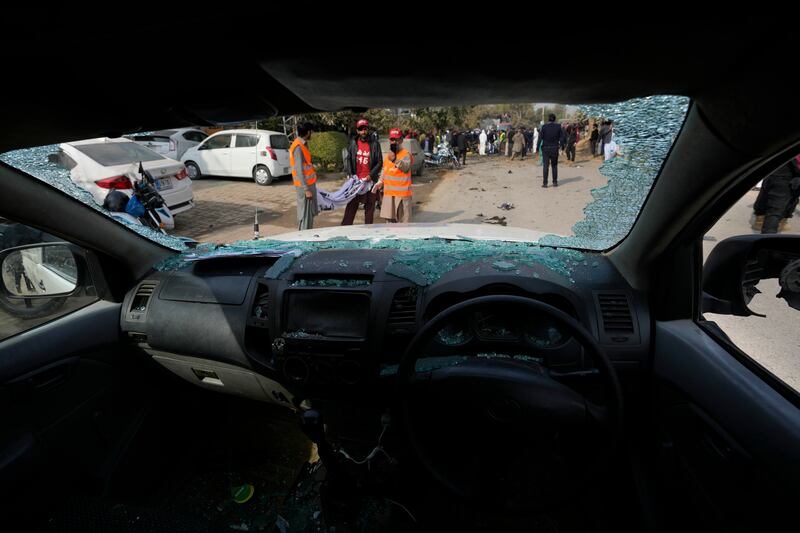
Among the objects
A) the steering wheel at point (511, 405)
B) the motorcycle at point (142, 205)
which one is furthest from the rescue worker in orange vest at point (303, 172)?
the steering wheel at point (511, 405)

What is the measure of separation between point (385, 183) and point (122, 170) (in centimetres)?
398

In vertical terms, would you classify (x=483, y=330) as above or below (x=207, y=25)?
below

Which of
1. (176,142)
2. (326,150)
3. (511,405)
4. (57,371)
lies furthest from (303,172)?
(326,150)

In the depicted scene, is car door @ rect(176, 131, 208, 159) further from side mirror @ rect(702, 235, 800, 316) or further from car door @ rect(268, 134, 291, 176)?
side mirror @ rect(702, 235, 800, 316)

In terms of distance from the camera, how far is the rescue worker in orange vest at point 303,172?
A: 6965mm

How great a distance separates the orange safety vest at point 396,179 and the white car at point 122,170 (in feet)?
12.5

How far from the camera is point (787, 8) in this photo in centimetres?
67

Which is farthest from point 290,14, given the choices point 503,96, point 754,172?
point 754,172

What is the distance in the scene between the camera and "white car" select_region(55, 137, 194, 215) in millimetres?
2283

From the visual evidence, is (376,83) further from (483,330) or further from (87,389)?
(87,389)

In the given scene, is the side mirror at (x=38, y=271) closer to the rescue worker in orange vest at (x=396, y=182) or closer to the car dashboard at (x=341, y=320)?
the car dashboard at (x=341, y=320)

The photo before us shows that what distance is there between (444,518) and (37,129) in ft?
7.83

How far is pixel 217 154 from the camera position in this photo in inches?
504

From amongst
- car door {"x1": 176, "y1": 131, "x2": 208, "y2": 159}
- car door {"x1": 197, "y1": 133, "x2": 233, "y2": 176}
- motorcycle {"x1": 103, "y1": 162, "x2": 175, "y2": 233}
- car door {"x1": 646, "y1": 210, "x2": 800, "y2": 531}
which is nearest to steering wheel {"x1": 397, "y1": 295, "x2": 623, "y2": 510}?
car door {"x1": 646, "y1": 210, "x2": 800, "y2": 531}
